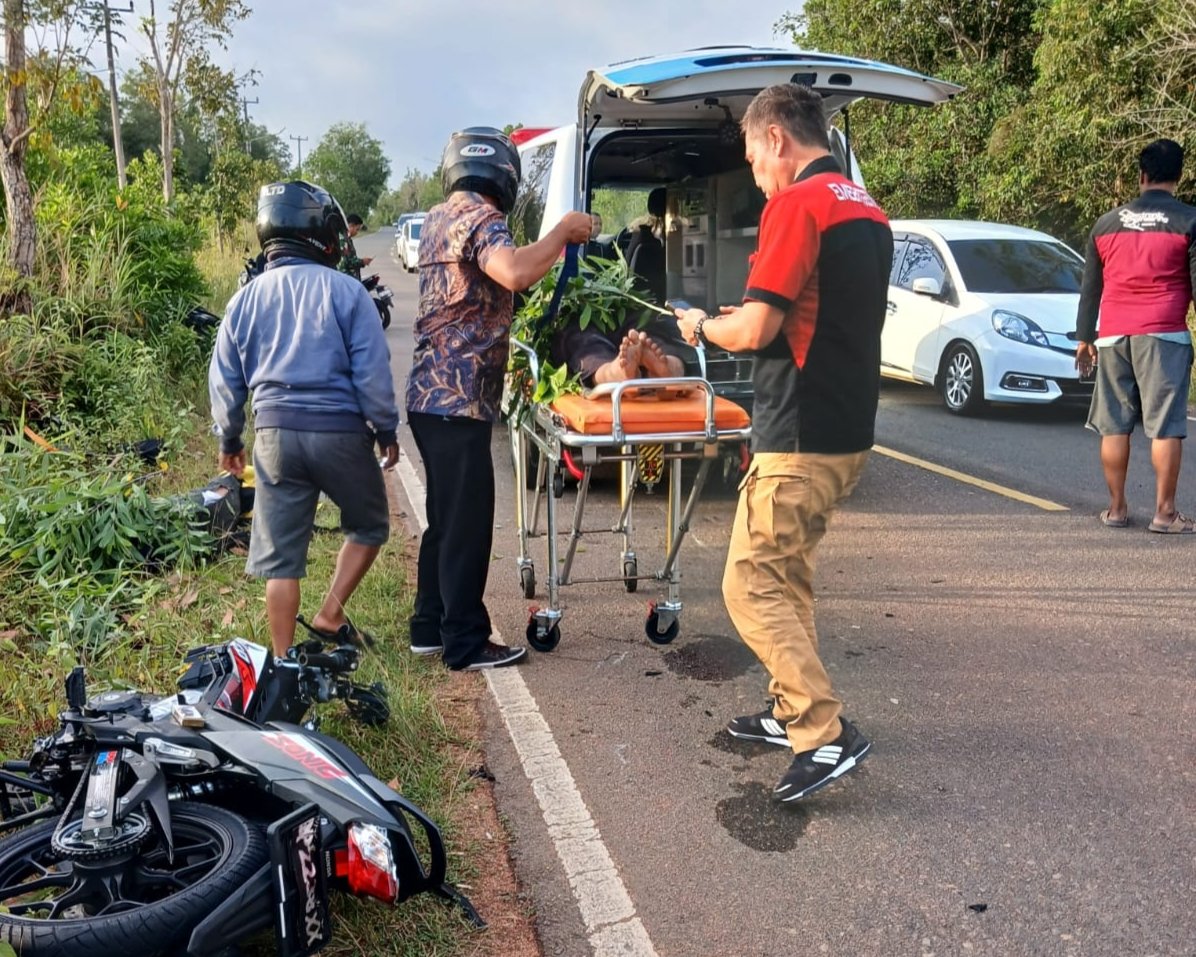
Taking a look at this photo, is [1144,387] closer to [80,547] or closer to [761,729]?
[761,729]

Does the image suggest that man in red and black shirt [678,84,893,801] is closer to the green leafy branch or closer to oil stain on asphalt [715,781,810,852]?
oil stain on asphalt [715,781,810,852]

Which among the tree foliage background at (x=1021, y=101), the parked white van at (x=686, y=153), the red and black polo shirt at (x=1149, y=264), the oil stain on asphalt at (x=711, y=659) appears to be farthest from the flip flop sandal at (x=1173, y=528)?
the tree foliage background at (x=1021, y=101)

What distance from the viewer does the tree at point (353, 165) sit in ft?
237

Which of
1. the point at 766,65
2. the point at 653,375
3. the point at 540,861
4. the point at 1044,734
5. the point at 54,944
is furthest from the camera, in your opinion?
the point at 766,65

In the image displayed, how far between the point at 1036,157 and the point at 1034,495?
8666 mm

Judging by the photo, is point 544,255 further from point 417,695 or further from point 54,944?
point 54,944

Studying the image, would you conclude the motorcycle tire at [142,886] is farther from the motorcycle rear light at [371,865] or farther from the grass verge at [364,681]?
the grass verge at [364,681]

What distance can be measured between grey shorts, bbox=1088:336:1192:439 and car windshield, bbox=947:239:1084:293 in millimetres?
3603

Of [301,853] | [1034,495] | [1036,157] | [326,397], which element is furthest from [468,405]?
[1036,157]

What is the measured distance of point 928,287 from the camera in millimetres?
9961

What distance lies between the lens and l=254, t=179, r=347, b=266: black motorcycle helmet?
12.7ft

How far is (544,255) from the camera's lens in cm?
394

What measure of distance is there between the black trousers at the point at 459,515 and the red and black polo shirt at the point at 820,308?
4.34ft

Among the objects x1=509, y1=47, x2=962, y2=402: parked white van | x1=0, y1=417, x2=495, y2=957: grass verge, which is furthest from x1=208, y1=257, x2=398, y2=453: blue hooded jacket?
x1=509, y1=47, x2=962, y2=402: parked white van
